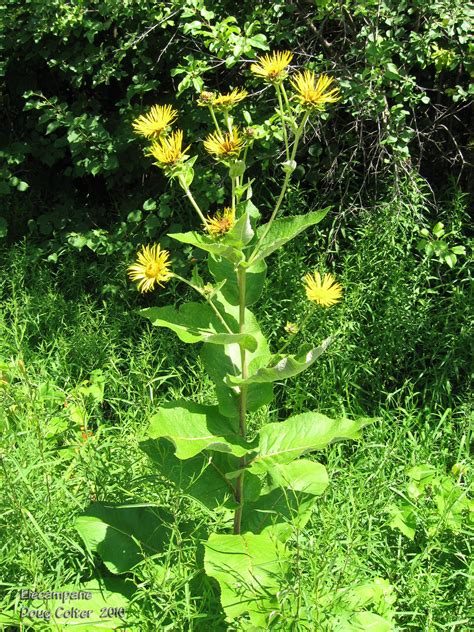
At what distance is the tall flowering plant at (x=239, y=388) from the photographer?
1.89 meters

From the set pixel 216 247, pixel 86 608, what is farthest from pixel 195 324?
pixel 86 608

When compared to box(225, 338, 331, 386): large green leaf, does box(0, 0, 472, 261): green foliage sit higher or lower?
higher

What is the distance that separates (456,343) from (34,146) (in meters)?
3.35

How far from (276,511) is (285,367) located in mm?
594

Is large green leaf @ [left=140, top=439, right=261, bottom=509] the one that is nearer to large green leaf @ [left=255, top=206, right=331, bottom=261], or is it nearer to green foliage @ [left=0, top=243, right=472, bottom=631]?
green foliage @ [left=0, top=243, right=472, bottom=631]

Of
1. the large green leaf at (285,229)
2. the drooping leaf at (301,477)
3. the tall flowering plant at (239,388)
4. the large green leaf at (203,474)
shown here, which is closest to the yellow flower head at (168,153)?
the tall flowering plant at (239,388)

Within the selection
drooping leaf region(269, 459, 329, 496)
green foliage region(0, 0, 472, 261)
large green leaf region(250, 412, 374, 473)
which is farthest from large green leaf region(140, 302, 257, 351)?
green foliage region(0, 0, 472, 261)

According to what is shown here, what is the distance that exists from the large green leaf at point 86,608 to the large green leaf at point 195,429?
0.57 metres

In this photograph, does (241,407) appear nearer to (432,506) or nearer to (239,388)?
(239,388)

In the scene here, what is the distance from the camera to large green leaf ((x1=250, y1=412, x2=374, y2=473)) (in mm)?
2086

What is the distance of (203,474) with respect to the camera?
7.22ft

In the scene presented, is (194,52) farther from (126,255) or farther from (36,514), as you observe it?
(36,514)

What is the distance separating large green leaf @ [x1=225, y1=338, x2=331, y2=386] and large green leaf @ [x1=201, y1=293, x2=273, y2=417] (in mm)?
93

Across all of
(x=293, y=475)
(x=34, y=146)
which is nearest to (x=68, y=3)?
(x=34, y=146)
